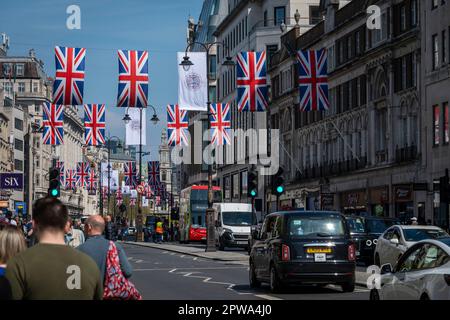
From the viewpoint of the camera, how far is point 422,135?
54.2m

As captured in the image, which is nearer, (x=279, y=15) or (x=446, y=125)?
(x=446, y=125)

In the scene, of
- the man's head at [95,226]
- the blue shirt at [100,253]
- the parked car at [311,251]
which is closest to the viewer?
the blue shirt at [100,253]

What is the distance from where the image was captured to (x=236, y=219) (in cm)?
5966

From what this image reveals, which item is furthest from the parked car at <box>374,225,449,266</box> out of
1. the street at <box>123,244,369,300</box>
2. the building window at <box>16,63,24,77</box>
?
the building window at <box>16,63,24,77</box>

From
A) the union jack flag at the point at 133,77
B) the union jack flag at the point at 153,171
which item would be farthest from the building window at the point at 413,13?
the union jack flag at the point at 153,171

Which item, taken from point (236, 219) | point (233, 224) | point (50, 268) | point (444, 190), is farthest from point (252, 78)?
point (50, 268)

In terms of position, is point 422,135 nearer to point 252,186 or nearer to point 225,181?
point 252,186

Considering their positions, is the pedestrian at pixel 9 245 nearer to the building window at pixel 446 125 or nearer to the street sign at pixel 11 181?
the building window at pixel 446 125

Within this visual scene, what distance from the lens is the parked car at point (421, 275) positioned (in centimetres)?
1330

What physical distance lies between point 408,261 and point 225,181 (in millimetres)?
92581

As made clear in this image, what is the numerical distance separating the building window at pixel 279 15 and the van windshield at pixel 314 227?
6630 cm

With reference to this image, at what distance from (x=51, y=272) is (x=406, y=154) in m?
50.4

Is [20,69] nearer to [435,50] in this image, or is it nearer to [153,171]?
[153,171]
